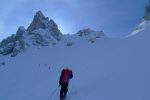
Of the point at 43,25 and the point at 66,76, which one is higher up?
the point at 43,25

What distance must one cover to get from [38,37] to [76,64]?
33025 millimetres

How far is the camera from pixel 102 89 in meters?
12.1

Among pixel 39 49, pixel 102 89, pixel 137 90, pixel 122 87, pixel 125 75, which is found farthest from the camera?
pixel 39 49

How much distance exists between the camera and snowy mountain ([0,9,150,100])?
1192 centimetres

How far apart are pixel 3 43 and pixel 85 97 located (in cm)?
7038

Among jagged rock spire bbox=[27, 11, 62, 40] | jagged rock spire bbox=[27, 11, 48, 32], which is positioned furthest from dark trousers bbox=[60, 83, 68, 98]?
jagged rock spire bbox=[27, 11, 48, 32]

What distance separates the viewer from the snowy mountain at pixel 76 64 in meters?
11.9

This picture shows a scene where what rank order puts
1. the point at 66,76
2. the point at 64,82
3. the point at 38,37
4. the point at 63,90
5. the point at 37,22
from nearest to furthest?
1. the point at 63,90
2. the point at 64,82
3. the point at 66,76
4. the point at 38,37
5. the point at 37,22

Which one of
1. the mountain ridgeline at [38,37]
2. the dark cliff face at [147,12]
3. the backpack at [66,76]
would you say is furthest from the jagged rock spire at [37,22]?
the backpack at [66,76]

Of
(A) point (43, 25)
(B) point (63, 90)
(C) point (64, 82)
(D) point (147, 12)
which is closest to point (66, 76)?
(C) point (64, 82)

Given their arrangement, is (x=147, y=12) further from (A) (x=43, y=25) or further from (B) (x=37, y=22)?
(B) (x=37, y=22)

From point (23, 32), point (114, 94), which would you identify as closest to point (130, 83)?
point (114, 94)

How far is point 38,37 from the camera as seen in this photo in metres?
66.4

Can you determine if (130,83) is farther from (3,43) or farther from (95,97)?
(3,43)
